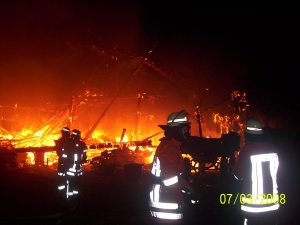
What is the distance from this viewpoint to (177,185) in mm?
3699

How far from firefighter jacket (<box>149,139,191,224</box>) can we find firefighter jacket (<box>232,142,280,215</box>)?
94cm

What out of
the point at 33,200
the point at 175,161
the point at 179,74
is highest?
the point at 179,74

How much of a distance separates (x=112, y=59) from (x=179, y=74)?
575cm

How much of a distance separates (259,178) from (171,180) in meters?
1.27

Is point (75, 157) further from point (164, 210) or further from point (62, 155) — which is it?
point (164, 210)

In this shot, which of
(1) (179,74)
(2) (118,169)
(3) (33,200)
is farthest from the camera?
(1) (179,74)

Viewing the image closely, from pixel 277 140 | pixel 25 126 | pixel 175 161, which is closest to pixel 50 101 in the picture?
pixel 25 126

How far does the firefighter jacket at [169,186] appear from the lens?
12.0 feet

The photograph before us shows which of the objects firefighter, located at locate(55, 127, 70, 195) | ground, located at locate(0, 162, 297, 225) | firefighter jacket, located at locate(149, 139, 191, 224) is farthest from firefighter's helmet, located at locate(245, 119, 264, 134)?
firefighter, located at locate(55, 127, 70, 195)

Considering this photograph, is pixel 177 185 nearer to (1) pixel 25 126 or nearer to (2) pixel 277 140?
(2) pixel 277 140

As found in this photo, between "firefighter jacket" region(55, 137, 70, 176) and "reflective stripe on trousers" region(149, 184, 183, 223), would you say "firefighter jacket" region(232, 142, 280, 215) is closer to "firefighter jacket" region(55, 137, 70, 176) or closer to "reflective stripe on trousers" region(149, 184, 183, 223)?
"reflective stripe on trousers" region(149, 184, 183, 223)

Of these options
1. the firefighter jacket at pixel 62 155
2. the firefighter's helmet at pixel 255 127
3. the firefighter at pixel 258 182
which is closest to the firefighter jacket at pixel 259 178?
the firefighter at pixel 258 182

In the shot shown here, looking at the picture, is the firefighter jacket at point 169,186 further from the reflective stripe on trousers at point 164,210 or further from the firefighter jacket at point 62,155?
the firefighter jacket at point 62,155

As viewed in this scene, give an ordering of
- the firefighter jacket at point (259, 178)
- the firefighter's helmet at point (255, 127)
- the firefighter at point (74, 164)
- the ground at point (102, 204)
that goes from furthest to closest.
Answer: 1. the firefighter at point (74, 164)
2. the ground at point (102, 204)
3. the firefighter's helmet at point (255, 127)
4. the firefighter jacket at point (259, 178)
